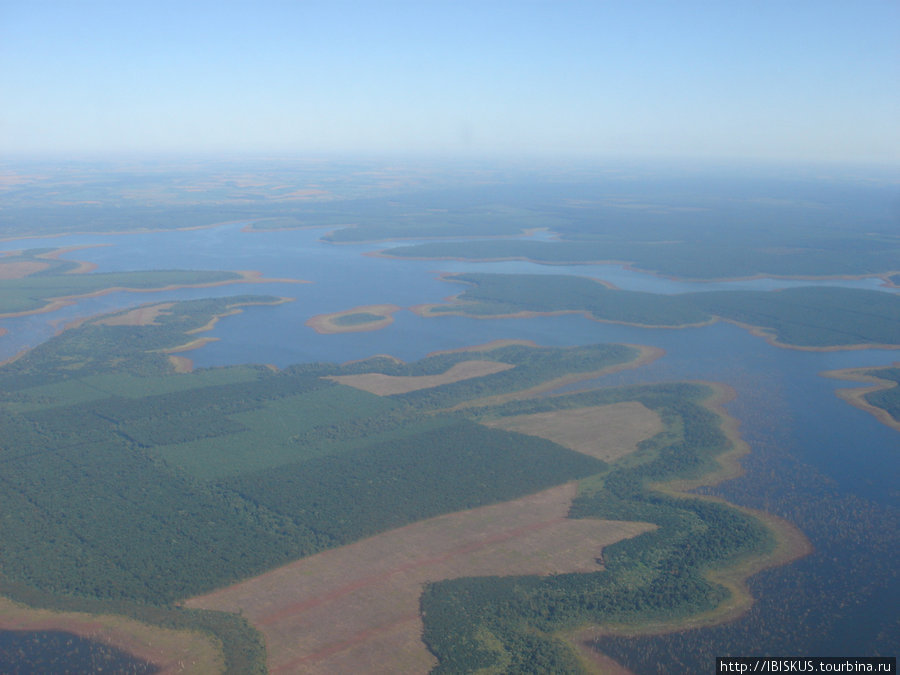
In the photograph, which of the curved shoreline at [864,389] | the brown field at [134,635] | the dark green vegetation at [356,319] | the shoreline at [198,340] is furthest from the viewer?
the dark green vegetation at [356,319]

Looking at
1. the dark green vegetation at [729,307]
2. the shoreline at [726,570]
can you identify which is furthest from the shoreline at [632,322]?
the shoreline at [726,570]

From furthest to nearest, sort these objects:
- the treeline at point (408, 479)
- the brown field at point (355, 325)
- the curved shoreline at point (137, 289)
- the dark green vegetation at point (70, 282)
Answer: the dark green vegetation at point (70, 282) < the curved shoreline at point (137, 289) < the brown field at point (355, 325) < the treeline at point (408, 479)

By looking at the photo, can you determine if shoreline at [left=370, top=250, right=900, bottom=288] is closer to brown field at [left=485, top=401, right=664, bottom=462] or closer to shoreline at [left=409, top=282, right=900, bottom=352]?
shoreline at [left=409, top=282, right=900, bottom=352]

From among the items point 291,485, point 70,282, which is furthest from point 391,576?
point 70,282

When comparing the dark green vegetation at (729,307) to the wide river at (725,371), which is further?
the dark green vegetation at (729,307)

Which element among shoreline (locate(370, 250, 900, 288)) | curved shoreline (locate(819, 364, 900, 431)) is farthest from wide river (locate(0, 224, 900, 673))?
shoreline (locate(370, 250, 900, 288))

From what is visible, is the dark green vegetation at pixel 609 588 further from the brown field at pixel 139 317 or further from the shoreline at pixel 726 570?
the brown field at pixel 139 317

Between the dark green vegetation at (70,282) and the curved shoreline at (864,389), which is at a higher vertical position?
the dark green vegetation at (70,282)

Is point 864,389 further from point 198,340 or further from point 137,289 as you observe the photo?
point 137,289
